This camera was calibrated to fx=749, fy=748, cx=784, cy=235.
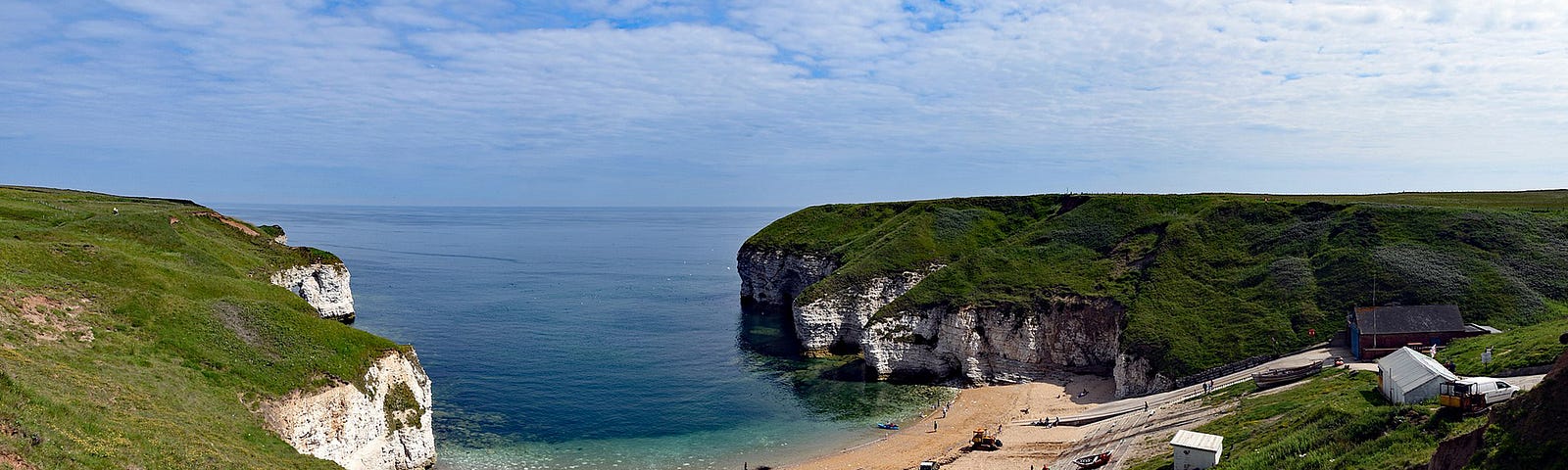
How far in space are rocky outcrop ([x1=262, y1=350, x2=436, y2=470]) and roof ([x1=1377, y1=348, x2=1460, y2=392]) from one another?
4538 centimetres

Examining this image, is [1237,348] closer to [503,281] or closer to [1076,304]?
[1076,304]

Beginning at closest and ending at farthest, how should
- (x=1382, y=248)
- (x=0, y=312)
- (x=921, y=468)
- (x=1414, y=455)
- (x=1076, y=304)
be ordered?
(x=1414, y=455) < (x=0, y=312) < (x=921, y=468) < (x=1382, y=248) < (x=1076, y=304)

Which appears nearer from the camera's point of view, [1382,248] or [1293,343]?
[1293,343]

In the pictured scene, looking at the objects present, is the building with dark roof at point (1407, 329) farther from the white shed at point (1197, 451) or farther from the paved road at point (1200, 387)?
the white shed at point (1197, 451)

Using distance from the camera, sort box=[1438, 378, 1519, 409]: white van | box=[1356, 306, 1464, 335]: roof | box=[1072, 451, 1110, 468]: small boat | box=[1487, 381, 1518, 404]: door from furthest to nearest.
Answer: box=[1356, 306, 1464, 335]: roof
box=[1072, 451, 1110, 468]: small boat
box=[1487, 381, 1518, 404]: door
box=[1438, 378, 1519, 409]: white van

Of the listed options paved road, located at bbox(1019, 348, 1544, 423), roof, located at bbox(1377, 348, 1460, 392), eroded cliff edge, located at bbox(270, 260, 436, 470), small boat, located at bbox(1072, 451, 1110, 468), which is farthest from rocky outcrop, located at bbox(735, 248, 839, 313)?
roof, located at bbox(1377, 348, 1460, 392)

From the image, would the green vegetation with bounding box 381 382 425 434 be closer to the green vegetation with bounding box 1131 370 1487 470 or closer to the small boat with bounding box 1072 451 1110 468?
the small boat with bounding box 1072 451 1110 468

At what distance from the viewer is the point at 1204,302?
195 feet

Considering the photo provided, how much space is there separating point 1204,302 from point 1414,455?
39.6 m

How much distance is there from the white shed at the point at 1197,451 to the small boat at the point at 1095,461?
6995 millimetres

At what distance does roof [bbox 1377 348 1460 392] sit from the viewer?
93.6 feet

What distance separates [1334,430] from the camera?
2750 cm

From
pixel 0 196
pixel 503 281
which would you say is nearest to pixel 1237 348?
pixel 503 281

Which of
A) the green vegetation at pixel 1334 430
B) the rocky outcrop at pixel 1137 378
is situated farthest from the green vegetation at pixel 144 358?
the rocky outcrop at pixel 1137 378
